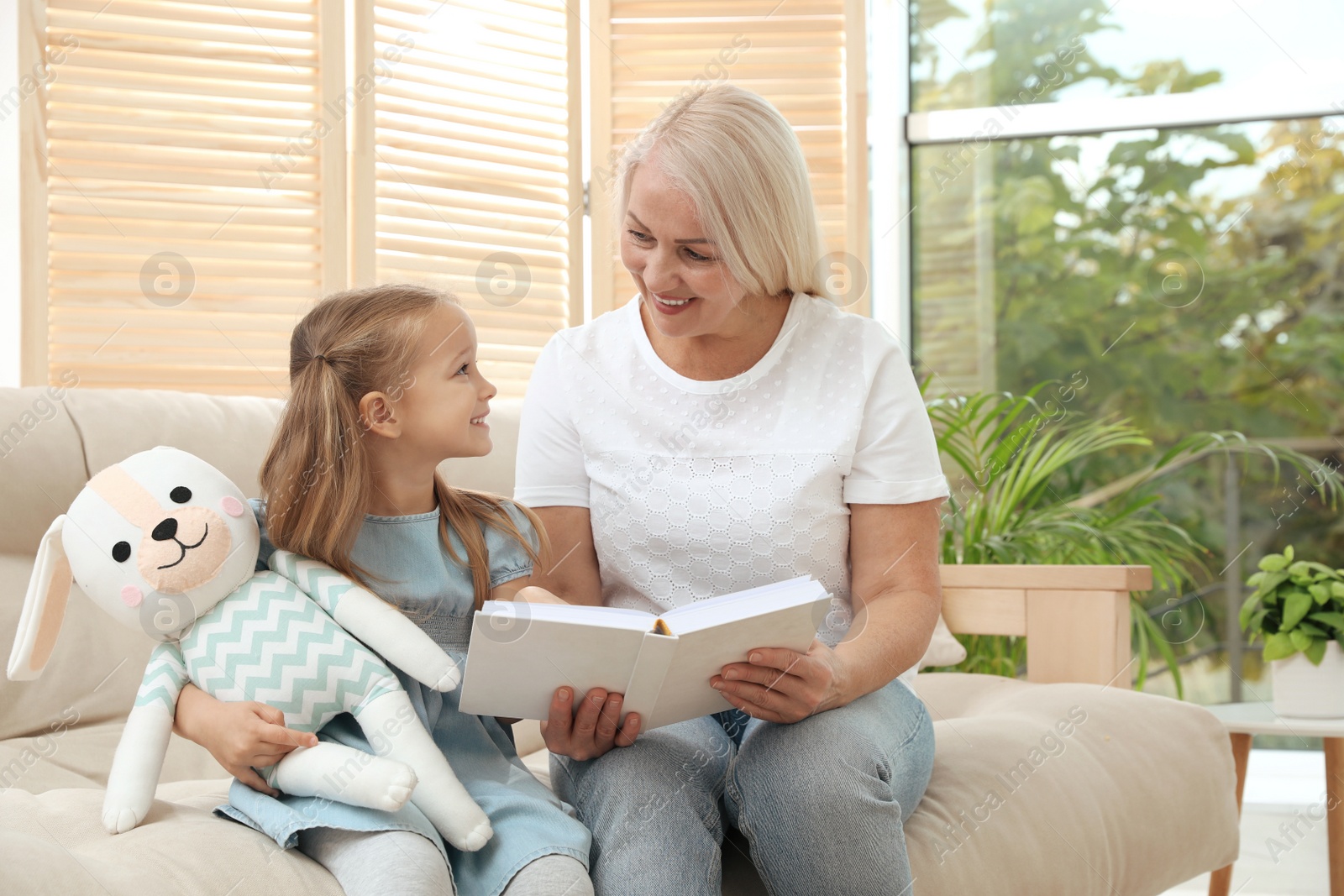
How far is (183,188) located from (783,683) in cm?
167

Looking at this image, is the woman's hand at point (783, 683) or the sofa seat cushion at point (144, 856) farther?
the woman's hand at point (783, 683)

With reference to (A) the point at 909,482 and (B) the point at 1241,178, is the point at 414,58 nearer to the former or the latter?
(A) the point at 909,482

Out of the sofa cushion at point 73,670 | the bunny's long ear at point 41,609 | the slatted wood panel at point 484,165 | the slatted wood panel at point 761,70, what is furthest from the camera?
the slatted wood panel at point 761,70

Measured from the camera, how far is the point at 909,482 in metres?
1.25

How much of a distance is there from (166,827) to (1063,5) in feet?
10.0

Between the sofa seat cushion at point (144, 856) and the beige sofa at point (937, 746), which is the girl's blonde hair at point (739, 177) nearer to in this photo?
the beige sofa at point (937, 746)

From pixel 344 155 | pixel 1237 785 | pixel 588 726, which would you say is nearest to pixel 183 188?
pixel 344 155

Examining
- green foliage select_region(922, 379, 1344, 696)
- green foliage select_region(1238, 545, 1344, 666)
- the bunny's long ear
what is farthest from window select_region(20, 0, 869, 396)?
the bunny's long ear

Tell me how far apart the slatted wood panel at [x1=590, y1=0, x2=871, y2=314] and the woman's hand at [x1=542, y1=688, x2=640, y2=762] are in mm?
1593

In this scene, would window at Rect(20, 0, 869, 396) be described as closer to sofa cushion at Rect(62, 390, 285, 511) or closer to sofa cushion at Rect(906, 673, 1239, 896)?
sofa cushion at Rect(62, 390, 285, 511)

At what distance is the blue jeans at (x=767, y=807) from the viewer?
101 cm

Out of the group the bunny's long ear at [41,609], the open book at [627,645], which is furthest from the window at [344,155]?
the open book at [627,645]

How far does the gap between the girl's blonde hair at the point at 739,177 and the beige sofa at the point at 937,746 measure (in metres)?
0.60

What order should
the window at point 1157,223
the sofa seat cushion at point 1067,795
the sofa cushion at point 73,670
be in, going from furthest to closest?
the window at point 1157,223 < the sofa cushion at point 73,670 < the sofa seat cushion at point 1067,795
